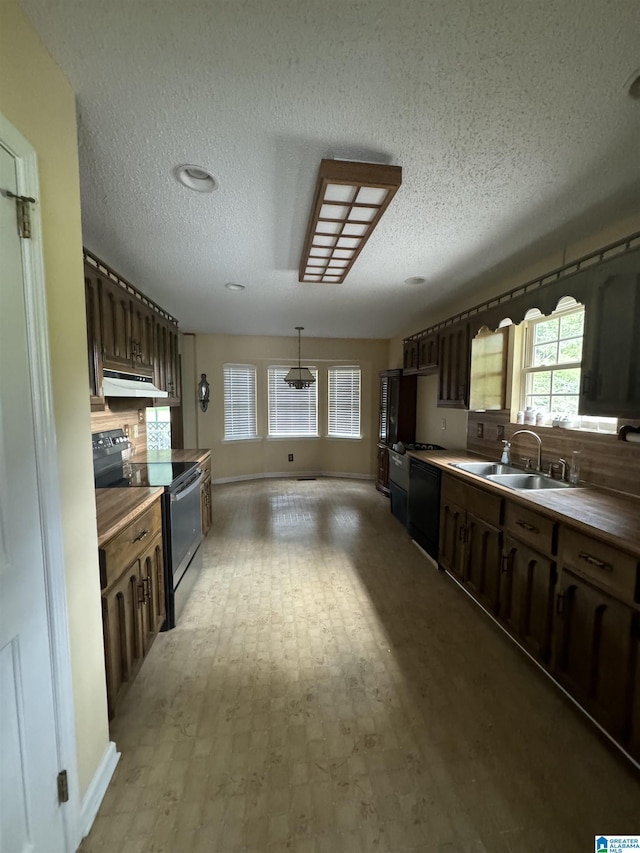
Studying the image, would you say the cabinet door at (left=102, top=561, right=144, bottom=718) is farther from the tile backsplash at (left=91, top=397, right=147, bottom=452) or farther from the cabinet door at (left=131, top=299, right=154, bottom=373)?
the cabinet door at (left=131, top=299, right=154, bottom=373)

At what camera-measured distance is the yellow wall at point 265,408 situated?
564cm

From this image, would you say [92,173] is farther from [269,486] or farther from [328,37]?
[269,486]

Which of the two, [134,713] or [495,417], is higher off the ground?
[495,417]

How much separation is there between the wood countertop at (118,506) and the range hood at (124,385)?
0.64 m

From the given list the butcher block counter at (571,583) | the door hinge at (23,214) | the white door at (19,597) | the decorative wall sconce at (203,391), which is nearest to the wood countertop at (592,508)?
the butcher block counter at (571,583)

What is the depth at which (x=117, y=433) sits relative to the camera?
9.48ft

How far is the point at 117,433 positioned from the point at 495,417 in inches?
136

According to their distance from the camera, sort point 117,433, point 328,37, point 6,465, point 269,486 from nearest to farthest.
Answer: point 6,465 < point 328,37 < point 117,433 < point 269,486

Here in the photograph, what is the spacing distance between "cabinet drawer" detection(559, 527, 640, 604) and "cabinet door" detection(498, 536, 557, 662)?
158 millimetres

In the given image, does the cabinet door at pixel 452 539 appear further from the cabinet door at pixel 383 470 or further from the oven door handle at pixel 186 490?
the cabinet door at pixel 383 470

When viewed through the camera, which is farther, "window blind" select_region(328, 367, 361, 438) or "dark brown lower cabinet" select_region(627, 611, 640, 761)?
"window blind" select_region(328, 367, 361, 438)

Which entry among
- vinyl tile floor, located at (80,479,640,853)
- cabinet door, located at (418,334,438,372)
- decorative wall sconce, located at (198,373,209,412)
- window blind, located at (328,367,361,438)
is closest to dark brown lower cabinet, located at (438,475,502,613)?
vinyl tile floor, located at (80,479,640,853)

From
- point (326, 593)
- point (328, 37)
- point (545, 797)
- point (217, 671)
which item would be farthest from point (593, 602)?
point (328, 37)

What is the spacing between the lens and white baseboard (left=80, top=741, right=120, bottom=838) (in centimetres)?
113
